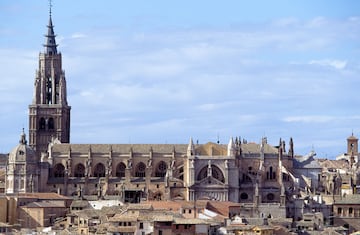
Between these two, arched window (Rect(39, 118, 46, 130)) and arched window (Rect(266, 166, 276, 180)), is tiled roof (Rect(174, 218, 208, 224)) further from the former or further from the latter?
arched window (Rect(39, 118, 46, 130))

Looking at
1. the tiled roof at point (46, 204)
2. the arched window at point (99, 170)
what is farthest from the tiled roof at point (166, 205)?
the arched window at point (99, 170)

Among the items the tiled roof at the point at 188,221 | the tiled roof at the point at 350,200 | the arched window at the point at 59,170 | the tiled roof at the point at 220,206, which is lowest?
the tiled roof at the point at 188,221

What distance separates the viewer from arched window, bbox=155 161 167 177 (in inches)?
5709

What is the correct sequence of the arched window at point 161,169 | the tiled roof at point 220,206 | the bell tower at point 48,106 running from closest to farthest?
1. the tiled roof at point 220,206
2. the arched window at point 161,169
3. the bell tower at point 48,106

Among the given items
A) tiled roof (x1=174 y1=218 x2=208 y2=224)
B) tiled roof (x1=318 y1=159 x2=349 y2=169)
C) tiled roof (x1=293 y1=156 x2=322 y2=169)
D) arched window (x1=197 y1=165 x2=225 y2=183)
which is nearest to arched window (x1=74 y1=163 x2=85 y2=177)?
arched window (x1=197 y1=165 x2=225 y2=183)

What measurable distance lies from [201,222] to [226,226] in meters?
7.61

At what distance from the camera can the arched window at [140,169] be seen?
5728 inches

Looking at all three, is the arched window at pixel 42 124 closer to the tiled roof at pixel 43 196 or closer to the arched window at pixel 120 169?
the arched window at pixel 120 169

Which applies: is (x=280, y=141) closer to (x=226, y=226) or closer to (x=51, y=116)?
(x=51, y=116)

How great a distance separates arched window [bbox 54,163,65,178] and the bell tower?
11467mm

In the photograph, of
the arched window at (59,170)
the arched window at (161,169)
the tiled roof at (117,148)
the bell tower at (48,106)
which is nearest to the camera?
the arched window at (161,169)

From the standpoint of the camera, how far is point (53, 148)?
485ft

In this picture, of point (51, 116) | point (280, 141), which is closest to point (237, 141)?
point (280, 141)

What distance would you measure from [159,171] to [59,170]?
9837 millimetres
